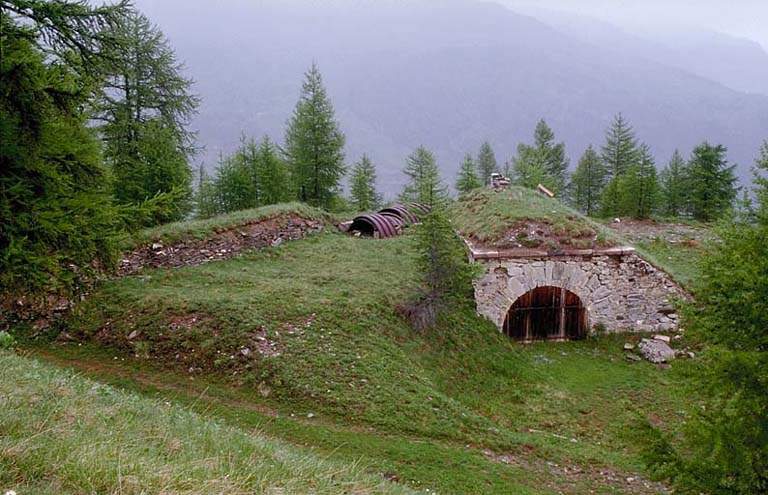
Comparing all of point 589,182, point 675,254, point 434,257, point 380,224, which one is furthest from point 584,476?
point 589,182

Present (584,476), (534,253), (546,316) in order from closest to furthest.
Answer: (584,476), (534,253), (546,316)

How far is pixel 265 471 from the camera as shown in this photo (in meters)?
4.73

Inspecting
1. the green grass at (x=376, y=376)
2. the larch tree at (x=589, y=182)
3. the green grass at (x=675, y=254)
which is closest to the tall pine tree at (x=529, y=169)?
the larch tree at (x=589, y=182)

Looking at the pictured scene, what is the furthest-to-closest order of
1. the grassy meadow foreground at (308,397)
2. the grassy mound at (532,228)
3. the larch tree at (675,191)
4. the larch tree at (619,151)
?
the larch tree at (619,151) < the larch tree at (675,191) < the grassy mound at (532,228) < the grassy meadow foreground at (308,397)

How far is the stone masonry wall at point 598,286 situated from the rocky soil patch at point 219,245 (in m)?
8.19

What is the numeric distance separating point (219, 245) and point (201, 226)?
0.90 metres

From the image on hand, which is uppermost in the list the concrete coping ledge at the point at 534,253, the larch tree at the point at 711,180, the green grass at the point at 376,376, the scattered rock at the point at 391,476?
the larch tree at the point at 711,180

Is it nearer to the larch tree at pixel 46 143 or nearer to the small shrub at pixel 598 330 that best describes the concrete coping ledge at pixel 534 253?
the small shrub at pixel 598 330

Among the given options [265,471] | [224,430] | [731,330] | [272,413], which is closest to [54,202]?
[224,430]

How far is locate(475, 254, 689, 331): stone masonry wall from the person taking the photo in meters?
15.3

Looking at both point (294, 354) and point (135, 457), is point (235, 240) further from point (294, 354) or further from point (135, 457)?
point (135, 457)

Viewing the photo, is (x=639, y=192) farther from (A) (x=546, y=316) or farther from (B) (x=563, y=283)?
(A) (x=546, y=316)

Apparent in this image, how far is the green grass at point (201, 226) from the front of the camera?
50.6ft

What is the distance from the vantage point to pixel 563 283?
15.5 meters
